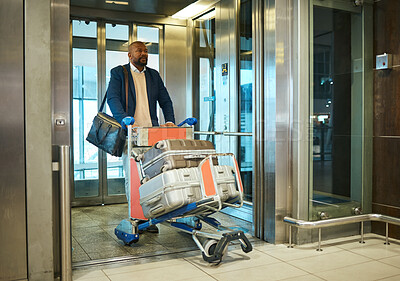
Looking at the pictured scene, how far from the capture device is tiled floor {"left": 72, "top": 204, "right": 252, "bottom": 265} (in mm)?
3629

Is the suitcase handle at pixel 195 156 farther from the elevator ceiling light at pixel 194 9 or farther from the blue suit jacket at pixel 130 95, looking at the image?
the elevator ceiling light at pixel 194 9

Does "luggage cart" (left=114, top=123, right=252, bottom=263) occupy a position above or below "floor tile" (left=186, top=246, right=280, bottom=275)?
above

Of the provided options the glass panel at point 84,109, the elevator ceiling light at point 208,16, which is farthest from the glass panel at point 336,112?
the glass panel at point 84,109

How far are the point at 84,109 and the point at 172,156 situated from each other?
2.86 meters

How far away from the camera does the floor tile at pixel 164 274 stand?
3.02 meters

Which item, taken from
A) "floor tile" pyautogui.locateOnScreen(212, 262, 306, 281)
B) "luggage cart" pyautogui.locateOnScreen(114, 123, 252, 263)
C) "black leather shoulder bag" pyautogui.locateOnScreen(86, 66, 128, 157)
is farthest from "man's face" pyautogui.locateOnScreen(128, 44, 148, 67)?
"floor tile" pyautogui.locateOnScreen(212, 262, 306, 281)

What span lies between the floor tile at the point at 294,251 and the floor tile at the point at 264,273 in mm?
233

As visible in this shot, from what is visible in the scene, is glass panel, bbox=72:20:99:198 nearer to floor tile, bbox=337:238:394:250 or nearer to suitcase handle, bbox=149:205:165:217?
suitcase handle, bbox=149:205:165:217

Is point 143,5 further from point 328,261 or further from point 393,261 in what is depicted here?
point 393,261

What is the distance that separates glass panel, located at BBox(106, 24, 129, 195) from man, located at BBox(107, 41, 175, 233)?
145 centimetres

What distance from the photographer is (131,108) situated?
451 centimetres

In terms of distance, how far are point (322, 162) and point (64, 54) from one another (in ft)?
7.77

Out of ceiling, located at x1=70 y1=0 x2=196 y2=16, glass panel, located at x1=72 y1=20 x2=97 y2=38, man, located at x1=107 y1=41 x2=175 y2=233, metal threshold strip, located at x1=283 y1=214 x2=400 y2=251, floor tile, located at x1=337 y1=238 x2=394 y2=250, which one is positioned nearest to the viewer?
metal threshold strip, located at x1=283 y1=214 x2=400 y2=251

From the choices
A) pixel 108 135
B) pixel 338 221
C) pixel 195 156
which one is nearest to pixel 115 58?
pixel 108 135
